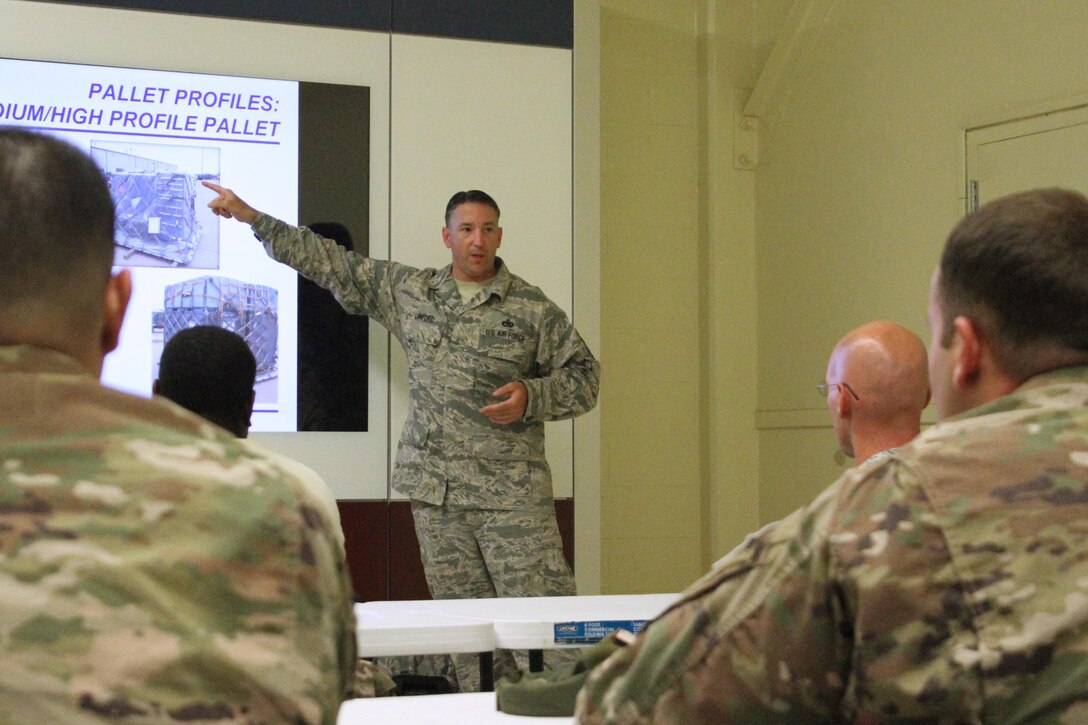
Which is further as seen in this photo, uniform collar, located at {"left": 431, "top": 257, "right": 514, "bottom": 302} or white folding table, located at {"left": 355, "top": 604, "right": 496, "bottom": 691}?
uniform collar, located at {"left": 431, "top": 257, "right": 514, "bottom": 302}

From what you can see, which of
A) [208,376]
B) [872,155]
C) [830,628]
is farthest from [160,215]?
[830,628]

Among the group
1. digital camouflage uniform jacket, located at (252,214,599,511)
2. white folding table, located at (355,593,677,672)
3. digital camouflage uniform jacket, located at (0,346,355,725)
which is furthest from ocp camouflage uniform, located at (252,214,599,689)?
digital camouflage uniform jacket, located at (0,346,355,725)

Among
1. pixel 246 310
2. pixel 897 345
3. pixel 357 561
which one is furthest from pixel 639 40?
pixel 897 345

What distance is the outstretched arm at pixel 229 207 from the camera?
393 centimetres

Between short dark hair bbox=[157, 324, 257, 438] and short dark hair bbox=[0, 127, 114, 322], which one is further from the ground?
short dark hair bbox=[0, 127, 114, 322]

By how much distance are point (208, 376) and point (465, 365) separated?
189 cm

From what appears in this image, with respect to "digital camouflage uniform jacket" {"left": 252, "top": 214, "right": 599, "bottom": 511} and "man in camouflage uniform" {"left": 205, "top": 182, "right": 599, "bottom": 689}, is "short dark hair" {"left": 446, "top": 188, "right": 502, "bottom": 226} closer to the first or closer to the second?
"man in camouflage uniform" {"left": 205, "top": 182, "right": 599, "bottom": 689}

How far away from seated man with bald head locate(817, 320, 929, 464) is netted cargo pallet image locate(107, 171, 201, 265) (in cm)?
269

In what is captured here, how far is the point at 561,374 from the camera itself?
3.93m

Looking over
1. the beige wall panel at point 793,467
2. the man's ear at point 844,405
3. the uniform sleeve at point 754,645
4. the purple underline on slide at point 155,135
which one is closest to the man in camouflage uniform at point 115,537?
the uniform sleeve at point 754,645

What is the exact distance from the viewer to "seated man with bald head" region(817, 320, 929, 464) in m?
2.11

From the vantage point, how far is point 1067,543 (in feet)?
3.12

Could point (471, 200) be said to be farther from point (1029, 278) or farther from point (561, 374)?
point (1029, 278)

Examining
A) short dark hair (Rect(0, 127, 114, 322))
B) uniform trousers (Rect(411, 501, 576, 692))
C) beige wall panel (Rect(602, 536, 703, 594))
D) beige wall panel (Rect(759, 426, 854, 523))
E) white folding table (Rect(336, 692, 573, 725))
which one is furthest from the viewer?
beige wall panel (Rect(602, 536, 703, 594))
